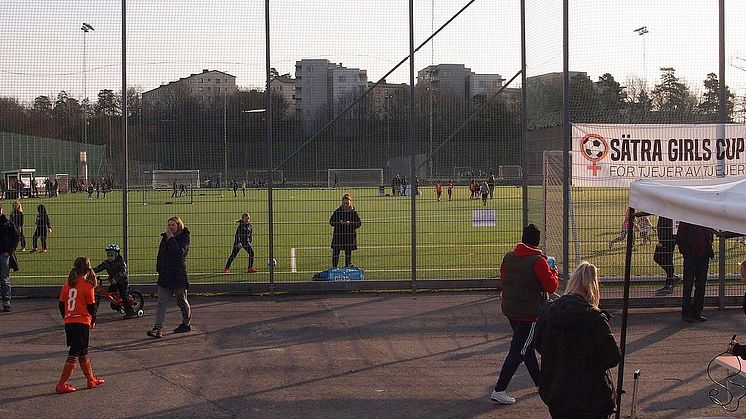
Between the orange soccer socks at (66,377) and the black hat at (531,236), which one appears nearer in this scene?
the black hat at (531,236)

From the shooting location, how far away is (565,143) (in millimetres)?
13062

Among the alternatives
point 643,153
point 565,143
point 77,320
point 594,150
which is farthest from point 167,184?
point 643,153

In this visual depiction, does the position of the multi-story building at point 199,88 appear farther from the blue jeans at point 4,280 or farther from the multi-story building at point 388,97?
the blue jeans at point 4,280

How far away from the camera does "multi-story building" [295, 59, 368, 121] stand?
14.9m

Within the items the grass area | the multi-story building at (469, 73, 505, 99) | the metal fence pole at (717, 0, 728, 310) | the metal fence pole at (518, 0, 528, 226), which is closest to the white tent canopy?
the grass area

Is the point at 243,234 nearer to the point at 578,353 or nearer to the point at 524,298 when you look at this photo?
the point at 524,298

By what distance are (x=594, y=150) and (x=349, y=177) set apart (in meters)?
4.66

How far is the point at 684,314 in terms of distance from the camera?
12211 mm

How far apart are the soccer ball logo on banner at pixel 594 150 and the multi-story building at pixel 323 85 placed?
4369mm

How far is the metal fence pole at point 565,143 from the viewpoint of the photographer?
13023 mm

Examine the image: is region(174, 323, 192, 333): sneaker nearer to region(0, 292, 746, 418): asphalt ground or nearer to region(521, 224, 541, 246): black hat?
region(0, 292, 746, 418): asphalt ground

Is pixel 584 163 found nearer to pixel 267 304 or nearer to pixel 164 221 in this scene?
pixel 267 304

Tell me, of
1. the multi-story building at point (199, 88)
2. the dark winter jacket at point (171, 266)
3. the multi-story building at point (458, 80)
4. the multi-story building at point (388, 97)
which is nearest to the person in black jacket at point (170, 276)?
the dark winter jacket at point (171, 266)

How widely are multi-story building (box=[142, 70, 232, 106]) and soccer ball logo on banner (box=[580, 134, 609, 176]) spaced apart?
6.42 metres
